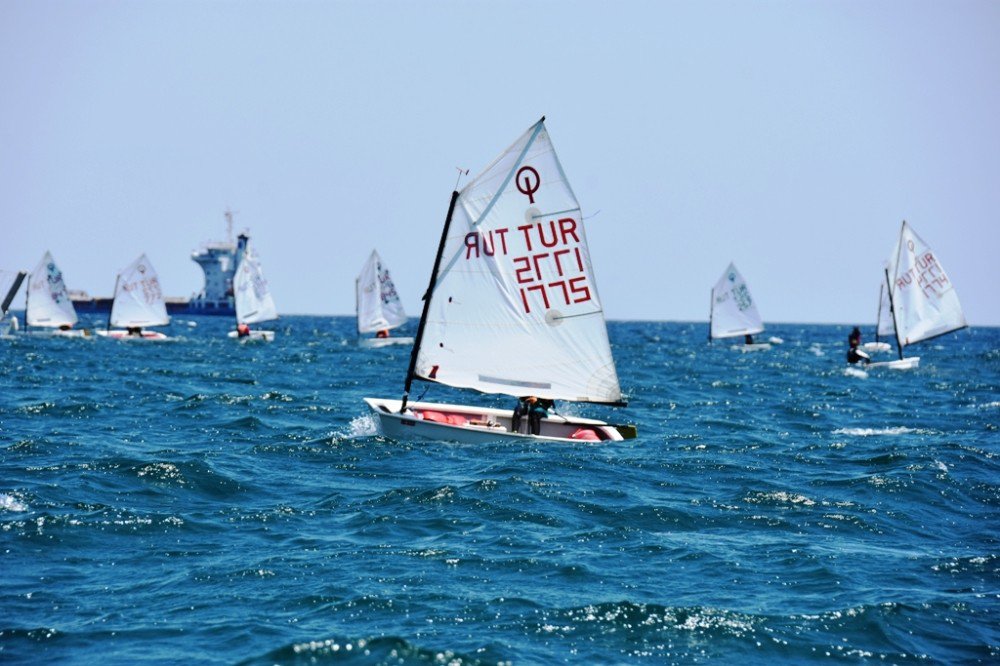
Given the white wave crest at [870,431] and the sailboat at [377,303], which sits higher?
the sailboat at [377,303]

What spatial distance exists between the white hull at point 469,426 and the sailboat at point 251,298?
56896 millimetres

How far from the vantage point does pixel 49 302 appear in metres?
81.4

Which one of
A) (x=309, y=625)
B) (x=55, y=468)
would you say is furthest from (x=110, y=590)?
(x=55, y=468)

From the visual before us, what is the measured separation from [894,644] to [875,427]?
802 inches

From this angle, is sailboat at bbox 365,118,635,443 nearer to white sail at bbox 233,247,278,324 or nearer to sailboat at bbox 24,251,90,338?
white sail at bbox 233,247,278,324

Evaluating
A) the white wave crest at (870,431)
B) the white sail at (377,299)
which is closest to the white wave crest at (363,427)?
the white wave crest at (870,431)

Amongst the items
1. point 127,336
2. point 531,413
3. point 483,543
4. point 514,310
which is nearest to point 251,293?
point 127,336

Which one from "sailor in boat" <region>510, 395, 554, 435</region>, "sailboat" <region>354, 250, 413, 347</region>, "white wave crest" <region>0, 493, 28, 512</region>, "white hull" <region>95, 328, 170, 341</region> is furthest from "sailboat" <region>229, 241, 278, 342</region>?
"white wave crest" <region>0, 493, 28, 512</region>

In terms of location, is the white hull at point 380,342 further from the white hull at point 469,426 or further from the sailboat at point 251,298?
the white hull at point 469,426

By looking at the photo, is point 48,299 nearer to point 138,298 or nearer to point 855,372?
point 138,298

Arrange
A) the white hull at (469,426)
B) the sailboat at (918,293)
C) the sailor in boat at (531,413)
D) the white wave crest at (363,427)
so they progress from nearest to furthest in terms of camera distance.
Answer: the white hull at (469,426) → the sailor in boat at (531,413) → the white wave crest at (363,427) → the sailboat at (918,293)

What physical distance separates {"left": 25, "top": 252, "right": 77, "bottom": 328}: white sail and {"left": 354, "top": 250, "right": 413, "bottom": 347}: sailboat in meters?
22.5

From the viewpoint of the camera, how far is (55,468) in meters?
19.9

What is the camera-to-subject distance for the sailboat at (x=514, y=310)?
81.6ft
